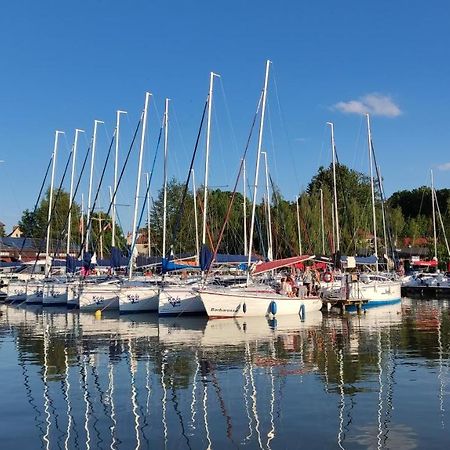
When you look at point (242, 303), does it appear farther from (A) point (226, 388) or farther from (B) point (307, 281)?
(A) point (226, 388)

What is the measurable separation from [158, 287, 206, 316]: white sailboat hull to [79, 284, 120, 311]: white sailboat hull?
595cm

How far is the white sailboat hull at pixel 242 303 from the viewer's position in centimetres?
3516

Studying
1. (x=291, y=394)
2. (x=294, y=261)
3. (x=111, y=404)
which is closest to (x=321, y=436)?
(x=291, y=394)

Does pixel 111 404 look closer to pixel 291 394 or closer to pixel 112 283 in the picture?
pixel 291 394

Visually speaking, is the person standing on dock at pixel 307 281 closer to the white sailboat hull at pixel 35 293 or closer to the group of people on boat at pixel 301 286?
the group of people on boat at pixel 301 286

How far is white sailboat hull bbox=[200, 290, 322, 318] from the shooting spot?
115 feet

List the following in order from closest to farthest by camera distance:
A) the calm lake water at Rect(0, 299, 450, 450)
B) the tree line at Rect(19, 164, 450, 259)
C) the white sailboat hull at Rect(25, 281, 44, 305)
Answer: the calm lake water at Rect(0, 299, 450, 450)
the white sailboat hull at Rect(25, 281, 44, 305)
the tree line at Rect(19, 164, 450, 259)

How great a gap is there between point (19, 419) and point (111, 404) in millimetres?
2233

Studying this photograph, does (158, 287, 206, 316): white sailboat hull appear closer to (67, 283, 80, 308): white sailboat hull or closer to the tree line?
(67, 283, 80, 308): white sailboat hull

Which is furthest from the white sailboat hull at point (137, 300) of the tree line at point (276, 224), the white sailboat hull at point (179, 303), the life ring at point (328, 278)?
the tree line at point (276, 224)

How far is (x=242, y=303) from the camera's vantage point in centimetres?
3547

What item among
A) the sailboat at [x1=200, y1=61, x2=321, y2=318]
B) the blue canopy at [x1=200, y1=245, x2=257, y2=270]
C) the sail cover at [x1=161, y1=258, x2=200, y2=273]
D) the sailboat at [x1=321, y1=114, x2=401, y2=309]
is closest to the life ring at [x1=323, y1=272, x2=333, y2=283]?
the sailboat at [x1=321, y1=114, x2=401, y2=309]

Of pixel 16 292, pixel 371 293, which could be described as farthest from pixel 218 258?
pixel 16 292

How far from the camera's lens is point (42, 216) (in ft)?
330
